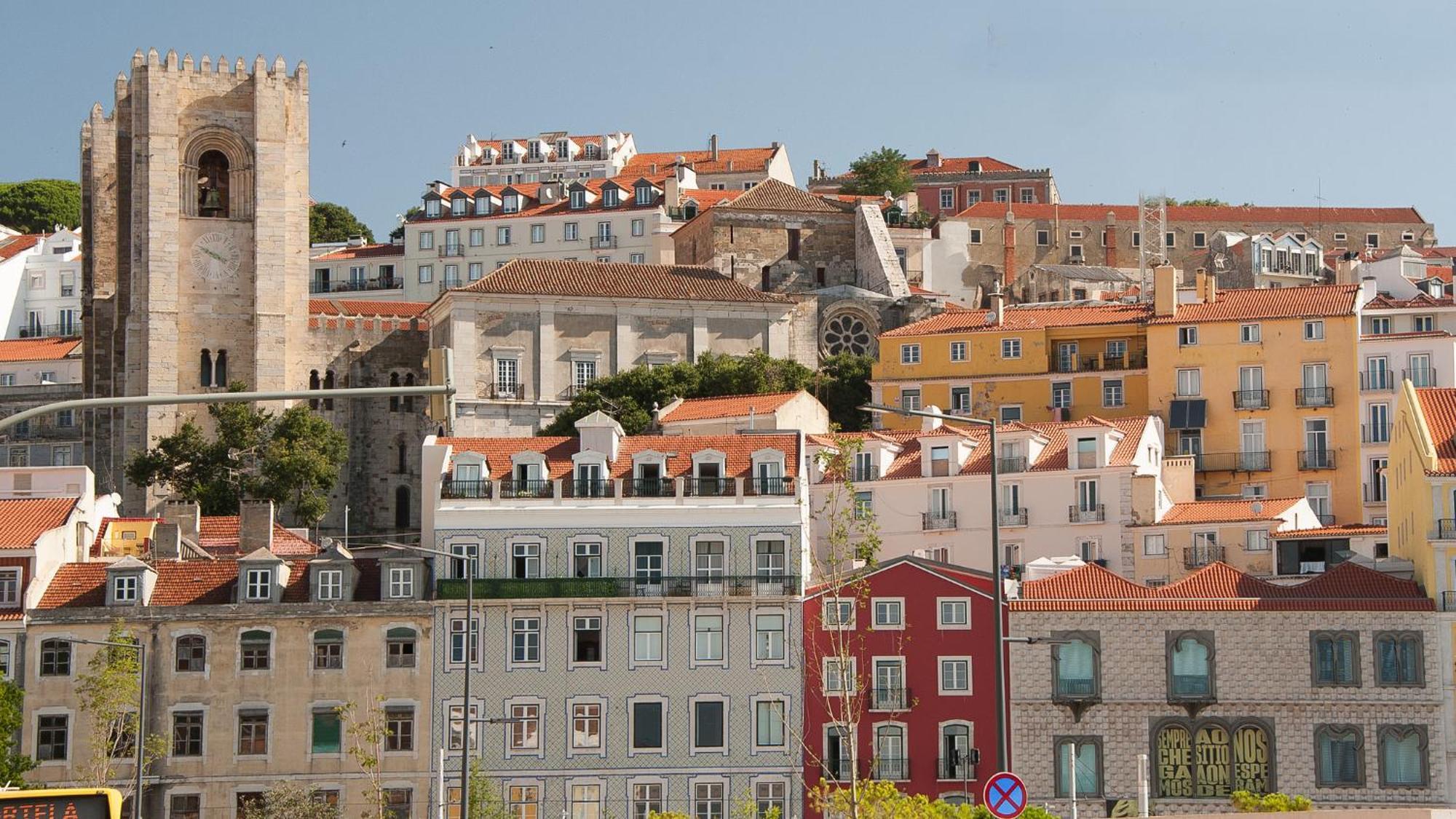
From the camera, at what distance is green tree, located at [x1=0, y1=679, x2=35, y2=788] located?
57.0 metres

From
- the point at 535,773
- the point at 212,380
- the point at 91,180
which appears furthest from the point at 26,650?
the point at 91,180

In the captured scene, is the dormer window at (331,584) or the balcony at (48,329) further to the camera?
→ the balcony at (48,329)

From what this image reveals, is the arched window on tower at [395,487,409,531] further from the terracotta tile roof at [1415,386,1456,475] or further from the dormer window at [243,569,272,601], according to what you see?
the terracotta tile roof at [1415,386,1456,475]

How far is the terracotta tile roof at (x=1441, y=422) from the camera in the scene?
5897cm

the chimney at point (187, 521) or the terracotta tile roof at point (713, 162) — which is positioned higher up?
the terracotta tile roof at point (713, 162)

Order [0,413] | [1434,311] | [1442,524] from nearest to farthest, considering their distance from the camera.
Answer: [1442,524], [1434,311], [0,413]

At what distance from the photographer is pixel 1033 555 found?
73000 millimetres

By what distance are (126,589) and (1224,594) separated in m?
25.9

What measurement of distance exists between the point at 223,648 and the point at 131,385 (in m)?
46.2

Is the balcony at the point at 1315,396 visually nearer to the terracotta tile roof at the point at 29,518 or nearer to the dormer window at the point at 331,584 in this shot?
the dormer window at the point at 331,584

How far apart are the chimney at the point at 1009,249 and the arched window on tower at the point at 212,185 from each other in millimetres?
41868

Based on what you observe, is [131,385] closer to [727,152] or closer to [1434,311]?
[1434,311]

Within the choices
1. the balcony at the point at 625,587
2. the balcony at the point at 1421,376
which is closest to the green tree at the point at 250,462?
the balcony at the point at 625,587

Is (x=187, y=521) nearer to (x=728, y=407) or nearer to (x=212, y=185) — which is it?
(x=728, y=407)
